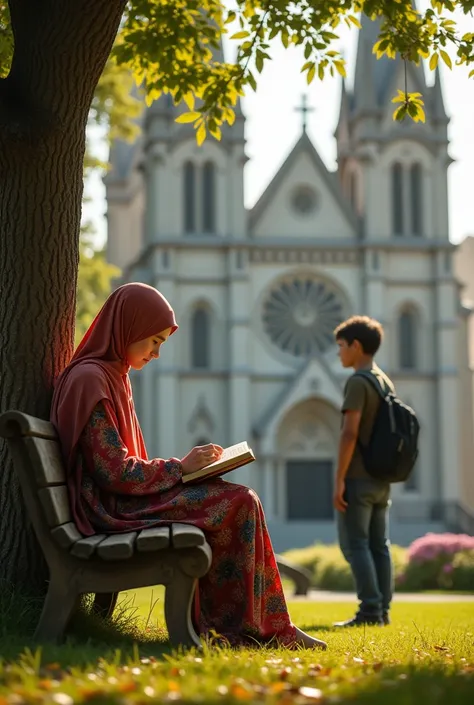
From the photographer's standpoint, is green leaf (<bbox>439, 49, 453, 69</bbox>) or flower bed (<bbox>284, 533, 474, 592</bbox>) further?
flower bed (<bbox>284, 533, 474, 592</bbox>)

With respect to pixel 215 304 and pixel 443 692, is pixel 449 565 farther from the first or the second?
pixel 215 304

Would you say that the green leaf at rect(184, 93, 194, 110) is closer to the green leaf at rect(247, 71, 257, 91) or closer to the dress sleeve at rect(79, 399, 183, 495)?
the green leaf at rect(247, 71, 257, 91)

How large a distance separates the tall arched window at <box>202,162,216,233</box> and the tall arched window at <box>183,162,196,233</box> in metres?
0.32

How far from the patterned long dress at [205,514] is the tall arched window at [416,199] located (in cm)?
3424

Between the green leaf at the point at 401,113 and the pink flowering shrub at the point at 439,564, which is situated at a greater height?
the green leaf at the point at 401,113

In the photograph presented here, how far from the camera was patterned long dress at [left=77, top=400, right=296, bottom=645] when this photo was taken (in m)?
4.74

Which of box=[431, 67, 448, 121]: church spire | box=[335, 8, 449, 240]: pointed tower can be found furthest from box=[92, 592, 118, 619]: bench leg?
box=[431, 67, 448, 121]: church spire

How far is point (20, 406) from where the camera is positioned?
17.5 ft

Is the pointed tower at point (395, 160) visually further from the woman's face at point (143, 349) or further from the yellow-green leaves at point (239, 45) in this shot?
the woman's face at point (143, 349)

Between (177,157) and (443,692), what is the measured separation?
116ft

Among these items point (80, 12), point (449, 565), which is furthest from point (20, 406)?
point (449, 565)

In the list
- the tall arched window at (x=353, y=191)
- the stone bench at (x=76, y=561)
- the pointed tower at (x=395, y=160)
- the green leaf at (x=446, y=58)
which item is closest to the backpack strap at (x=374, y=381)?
the green leaf at (x=446, y=58)

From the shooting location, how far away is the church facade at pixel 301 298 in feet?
119

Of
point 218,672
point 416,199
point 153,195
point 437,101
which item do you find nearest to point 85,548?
point 218,672
